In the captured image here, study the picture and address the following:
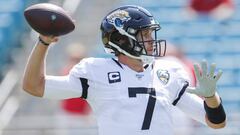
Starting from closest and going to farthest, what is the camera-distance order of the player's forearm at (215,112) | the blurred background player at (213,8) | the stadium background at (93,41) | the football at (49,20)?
the football at (49,20) < the player's forearm at (215,112) < the blurred background player at (213,8) < the stadium background at (93,41)

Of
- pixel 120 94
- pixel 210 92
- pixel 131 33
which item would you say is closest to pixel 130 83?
pixel 120 94

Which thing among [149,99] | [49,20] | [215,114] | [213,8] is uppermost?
[49,20]

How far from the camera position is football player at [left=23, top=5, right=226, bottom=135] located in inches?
124

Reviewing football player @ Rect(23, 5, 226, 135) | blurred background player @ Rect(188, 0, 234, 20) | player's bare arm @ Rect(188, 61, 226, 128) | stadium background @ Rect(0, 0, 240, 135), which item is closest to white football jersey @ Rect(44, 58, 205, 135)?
football player @ Rect(23, 5, 226, 135)

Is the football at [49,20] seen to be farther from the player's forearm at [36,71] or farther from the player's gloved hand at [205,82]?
the player's gloved hand at [205,82]

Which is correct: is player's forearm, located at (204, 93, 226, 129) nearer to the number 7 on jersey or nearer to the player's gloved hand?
the player's gloved hand

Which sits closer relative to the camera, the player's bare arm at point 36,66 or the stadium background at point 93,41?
the player's bare arm at point 36,66

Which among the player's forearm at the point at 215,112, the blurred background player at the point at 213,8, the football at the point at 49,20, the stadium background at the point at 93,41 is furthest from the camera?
the stadium background at the point at 93,41

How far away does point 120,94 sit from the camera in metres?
3.18

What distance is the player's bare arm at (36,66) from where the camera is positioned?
308cm

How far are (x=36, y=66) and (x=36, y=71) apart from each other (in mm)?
20

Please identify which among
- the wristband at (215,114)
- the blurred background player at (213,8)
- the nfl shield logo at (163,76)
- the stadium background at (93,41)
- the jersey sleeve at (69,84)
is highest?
the jersey sleeve at (69,84)

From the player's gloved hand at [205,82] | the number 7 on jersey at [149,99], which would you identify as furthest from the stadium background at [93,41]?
the player's gloved hand at [205,82]

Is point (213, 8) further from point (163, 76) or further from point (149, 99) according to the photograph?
point (149, 99)
